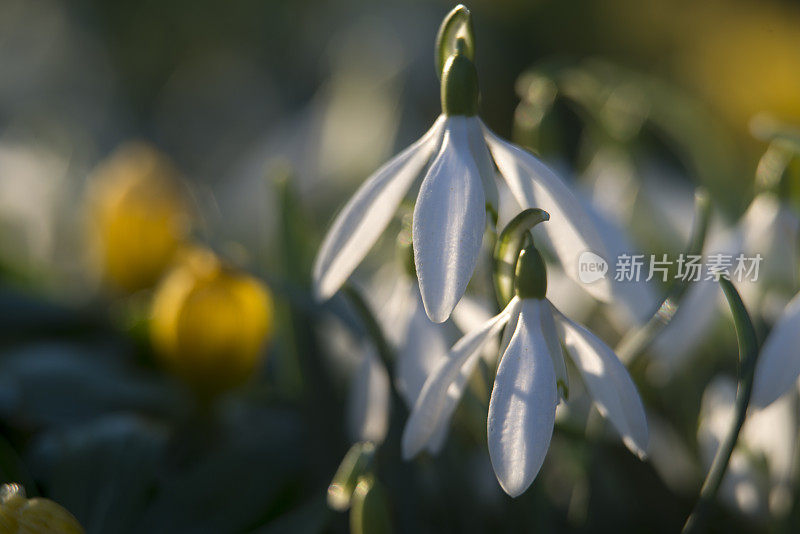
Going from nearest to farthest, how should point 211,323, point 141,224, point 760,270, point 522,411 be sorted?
point 522,411, point 760,270, point 211,323, point 141,224

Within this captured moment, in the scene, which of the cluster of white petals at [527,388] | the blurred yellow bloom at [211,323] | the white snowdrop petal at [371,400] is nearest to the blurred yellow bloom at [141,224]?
the blurred yellow bloom at [211,323]

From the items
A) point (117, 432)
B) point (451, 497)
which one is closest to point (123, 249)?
point (117, 432)

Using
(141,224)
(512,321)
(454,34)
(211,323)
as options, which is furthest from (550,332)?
(141,224)

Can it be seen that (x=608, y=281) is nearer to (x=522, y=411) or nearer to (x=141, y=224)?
(x=522, y=411)

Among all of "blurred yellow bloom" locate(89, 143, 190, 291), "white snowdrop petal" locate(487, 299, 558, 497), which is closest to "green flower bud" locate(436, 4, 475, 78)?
"white snowdrop petal" locate(487, 299, 558, 497)

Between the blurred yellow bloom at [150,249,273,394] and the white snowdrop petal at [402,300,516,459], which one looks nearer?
the white snowdrop petal at [402,300,516,459]

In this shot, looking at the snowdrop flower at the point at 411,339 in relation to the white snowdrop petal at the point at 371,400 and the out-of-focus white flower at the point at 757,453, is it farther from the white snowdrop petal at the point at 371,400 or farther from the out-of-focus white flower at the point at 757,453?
the out-of-focus white flower at the point at 757,453

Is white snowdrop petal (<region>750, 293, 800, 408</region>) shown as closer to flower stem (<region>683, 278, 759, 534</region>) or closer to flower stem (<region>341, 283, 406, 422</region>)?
flower stem (<region>683, 278, 759, 534</region>)
